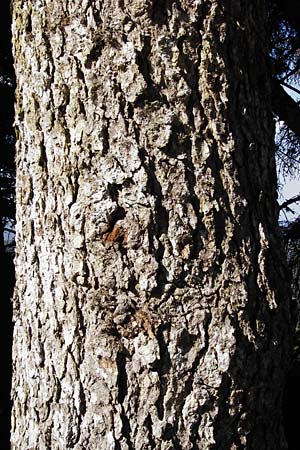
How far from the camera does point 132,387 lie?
1247 millimetres

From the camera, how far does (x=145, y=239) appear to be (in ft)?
4.12

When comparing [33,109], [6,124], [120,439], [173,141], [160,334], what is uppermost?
[6,124]

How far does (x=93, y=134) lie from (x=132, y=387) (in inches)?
19.5

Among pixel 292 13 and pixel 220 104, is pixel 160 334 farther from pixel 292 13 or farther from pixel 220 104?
pixel 292 13

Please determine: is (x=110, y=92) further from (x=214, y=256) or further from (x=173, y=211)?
(x=214, y=256)

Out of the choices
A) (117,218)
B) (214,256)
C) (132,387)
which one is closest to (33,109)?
(117,218)

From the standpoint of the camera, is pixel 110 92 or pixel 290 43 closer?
pixel 110 92

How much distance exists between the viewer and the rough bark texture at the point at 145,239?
4.11ft

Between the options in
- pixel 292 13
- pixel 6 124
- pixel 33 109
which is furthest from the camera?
pixel 6 124

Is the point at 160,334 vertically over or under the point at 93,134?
under

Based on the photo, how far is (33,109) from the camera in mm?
1365

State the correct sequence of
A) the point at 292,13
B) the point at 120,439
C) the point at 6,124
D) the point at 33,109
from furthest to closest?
1. the point at 6,124
2. the point at 292,13
3. the point at 33,109
4. the point at 120,439

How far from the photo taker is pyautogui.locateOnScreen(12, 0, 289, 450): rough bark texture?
1252 millimetres

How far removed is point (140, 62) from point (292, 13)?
2535 millimetres
